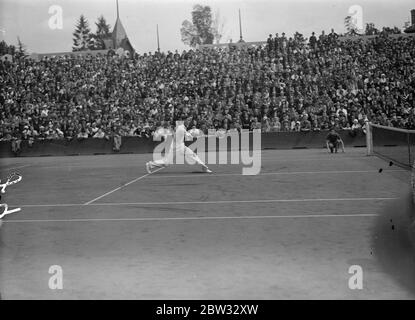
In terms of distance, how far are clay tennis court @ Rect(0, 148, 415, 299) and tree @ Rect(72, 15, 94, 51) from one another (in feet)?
364

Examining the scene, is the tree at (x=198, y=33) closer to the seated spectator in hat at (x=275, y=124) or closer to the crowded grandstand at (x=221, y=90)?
the crowded grandstand at (x=221, y=90)

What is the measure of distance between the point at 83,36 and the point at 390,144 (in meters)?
106

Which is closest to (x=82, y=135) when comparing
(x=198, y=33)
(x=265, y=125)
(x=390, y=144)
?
(x=265, y=125)

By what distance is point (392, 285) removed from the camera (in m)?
5.38

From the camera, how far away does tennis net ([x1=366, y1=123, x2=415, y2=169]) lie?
1923 centimetres

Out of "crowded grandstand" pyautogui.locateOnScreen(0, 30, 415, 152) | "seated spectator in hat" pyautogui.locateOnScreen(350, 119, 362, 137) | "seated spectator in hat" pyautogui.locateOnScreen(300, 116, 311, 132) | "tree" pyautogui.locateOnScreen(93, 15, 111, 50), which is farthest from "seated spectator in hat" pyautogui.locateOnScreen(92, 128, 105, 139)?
"tree" pyautogui.locateOnScreen(93, 15, 111, 50)

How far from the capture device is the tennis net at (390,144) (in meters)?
19.2

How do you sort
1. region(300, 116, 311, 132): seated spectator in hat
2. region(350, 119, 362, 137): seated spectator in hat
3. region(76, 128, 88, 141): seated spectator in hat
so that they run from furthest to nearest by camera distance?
region(76, 128, 88, 141): seated spectator in hat < region(300, 116, 311, 132): seated spectator in hat < region(350, 119, 362, 137): seated spectator in hat

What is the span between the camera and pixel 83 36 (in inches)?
4801

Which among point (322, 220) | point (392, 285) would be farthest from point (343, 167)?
point (392, 285)

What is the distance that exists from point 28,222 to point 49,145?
2145cm

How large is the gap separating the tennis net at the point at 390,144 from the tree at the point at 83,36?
10241 cm

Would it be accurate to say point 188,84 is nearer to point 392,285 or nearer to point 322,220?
point 322,220

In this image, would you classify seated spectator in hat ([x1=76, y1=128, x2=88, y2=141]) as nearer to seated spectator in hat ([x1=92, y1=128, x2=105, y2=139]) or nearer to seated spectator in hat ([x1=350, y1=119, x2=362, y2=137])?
seated spectator in hat ([x1=92, y1=128, x2=105, y2=139])
